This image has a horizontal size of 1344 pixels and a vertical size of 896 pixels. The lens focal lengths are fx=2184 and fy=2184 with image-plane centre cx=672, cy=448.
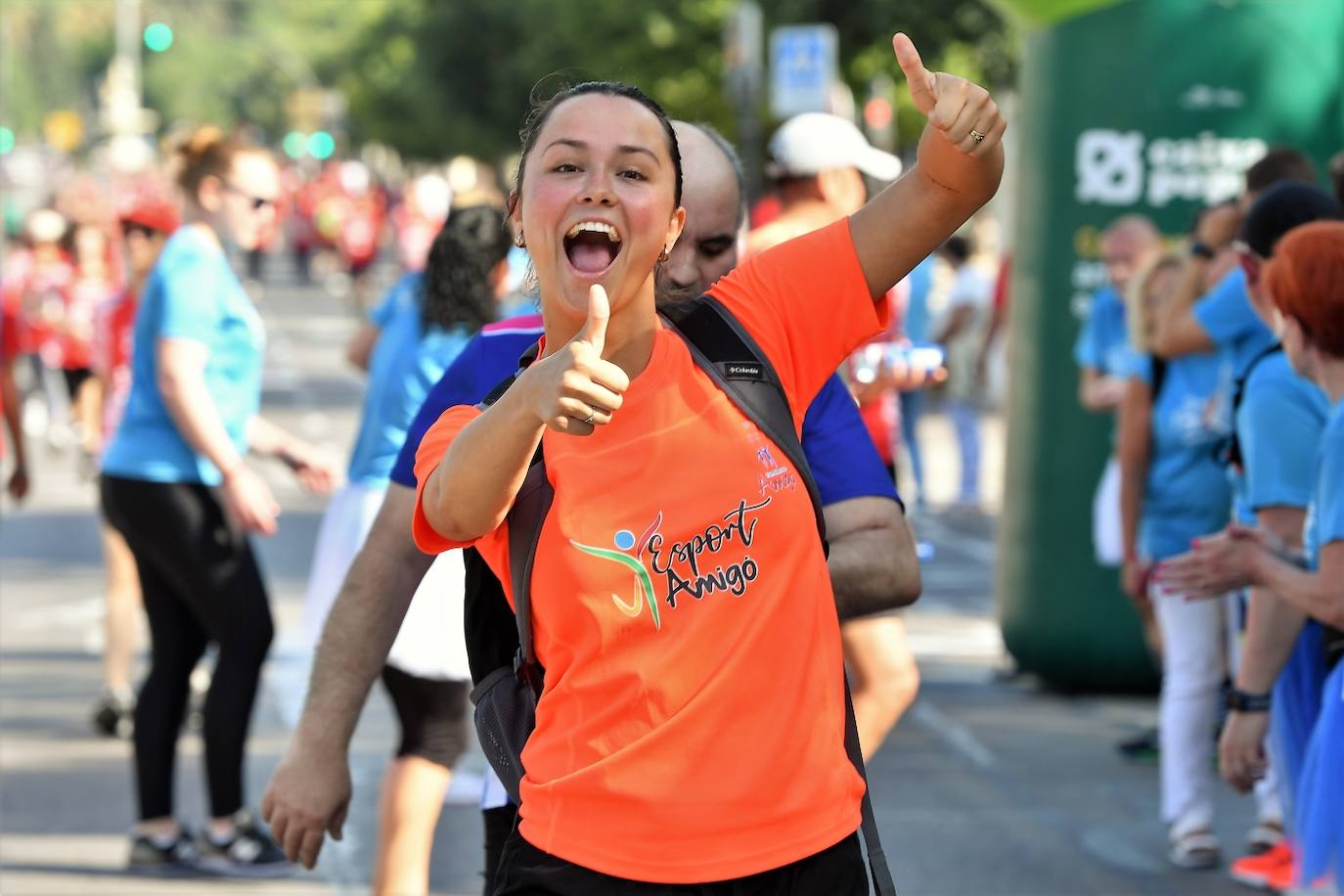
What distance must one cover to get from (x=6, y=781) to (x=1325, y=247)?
16.4 ft

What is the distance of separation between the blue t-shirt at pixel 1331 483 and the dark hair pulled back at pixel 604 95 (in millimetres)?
1763

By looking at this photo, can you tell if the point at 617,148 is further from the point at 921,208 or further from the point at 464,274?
the point at 464,274

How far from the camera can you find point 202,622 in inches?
256

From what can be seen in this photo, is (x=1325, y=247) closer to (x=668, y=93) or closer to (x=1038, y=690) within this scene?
(x=1038, y=690)

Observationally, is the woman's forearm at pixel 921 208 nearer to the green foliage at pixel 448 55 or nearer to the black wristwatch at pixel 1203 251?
the green foliage at pixel 448 55

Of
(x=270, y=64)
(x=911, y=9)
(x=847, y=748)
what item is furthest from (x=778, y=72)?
(x=270, y=64)

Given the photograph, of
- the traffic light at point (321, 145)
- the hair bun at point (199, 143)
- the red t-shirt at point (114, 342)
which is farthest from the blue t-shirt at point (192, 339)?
the traffic light at point (321, 145)

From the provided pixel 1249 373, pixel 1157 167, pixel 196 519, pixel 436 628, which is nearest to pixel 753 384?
pixel 436 628

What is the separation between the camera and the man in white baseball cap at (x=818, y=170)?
558 centimetres

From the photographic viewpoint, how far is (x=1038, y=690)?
30.2 ft

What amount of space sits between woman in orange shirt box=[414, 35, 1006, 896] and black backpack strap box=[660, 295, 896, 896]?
0.02m

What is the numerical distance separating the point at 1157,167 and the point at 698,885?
20.8 feet

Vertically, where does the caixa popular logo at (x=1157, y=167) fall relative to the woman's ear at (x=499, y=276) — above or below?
above

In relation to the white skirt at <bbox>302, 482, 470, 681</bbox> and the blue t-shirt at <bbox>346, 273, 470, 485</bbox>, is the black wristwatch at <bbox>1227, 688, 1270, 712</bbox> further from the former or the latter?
the blue t-shirt at <bbox>346, 273, 470, 485</bbox>
